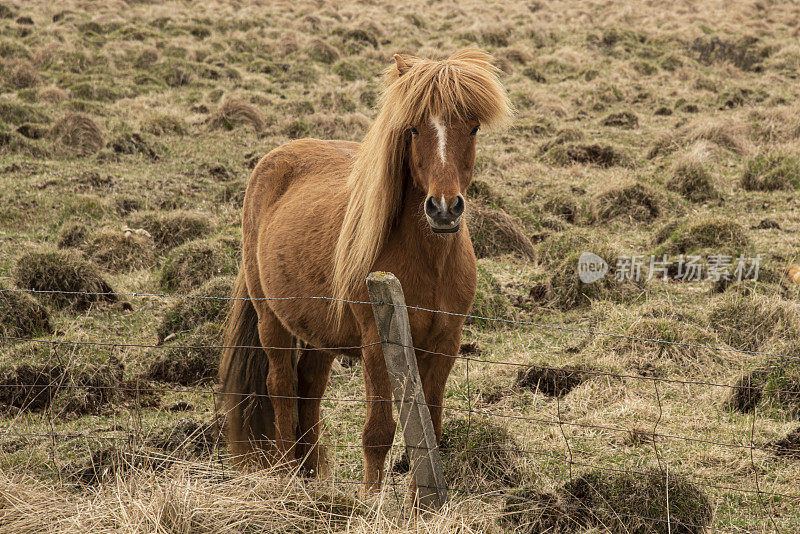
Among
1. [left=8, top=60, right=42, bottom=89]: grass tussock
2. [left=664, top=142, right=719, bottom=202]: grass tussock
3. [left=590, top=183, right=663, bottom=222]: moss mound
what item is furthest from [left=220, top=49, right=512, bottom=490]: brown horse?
[left=8, top=60, right=42, bottom=89]: grass tussock

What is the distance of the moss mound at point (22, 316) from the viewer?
5980 millimetres

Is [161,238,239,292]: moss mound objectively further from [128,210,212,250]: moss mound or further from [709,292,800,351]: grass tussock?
[709,292,800,351]: grass tussock

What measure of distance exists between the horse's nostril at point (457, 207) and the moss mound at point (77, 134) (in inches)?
380

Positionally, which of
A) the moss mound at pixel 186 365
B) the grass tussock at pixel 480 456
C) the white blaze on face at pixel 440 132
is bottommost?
the moss mound at pixel 186 365

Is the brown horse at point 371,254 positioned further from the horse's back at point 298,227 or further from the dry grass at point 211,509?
the dry grass at point 211,509

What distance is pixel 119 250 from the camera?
7.86 m

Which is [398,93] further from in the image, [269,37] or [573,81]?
[269,37]

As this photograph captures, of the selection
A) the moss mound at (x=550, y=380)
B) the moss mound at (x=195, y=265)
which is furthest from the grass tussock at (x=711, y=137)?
the moss mound at (x=195, y=265)

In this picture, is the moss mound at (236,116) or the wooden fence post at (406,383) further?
the moss mound at (236,116)

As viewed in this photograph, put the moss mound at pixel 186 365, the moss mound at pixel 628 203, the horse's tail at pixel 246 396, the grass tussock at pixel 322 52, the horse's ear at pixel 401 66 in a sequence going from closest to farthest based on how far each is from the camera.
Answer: the horse's ear at pixel 401 66 < the horse's tail at pixel 246 396 < the moss mound at pixel 186 365 < the moss mound at pixel 628 203 < the grass tussock at pixel 322 52

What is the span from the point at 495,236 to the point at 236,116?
22.4ft

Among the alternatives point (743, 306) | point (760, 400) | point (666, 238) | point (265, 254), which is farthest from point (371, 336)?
point (666, 238)

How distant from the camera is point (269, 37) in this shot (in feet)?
65.9

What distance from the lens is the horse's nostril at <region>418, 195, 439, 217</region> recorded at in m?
3.03
